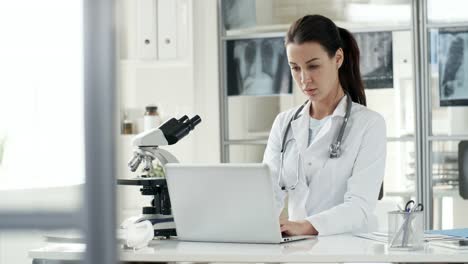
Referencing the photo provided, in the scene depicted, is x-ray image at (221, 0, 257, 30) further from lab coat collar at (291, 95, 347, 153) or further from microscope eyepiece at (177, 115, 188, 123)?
microscope eyepiece at (177, 115, 188, 123)

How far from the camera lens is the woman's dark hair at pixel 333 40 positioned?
2.85 meters

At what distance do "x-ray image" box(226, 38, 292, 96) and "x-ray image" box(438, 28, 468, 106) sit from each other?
95cm

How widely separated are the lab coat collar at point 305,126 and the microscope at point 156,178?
18.5 inches

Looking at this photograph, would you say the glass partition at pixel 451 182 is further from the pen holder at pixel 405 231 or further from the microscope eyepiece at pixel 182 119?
the pen holder at pixel 405 231

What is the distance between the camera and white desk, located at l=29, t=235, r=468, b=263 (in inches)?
83.6

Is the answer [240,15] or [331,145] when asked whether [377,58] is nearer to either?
[240,15]

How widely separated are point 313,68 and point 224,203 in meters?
0.69

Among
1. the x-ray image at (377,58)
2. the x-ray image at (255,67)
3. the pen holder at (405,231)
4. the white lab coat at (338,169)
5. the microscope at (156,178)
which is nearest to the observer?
the pen holder at (405,231)

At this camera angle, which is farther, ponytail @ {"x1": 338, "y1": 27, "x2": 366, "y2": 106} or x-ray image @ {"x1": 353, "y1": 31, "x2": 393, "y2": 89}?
x-ray image @ {"x1": 353, "y1": 31, "x2": 393, "y2": 89}

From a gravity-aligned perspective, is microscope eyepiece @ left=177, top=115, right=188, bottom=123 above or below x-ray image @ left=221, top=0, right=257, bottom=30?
below

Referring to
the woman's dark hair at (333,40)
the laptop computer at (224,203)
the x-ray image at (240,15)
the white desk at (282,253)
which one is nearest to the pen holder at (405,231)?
the white desk at (282,253)

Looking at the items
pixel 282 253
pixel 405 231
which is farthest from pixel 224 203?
pixel 405 231

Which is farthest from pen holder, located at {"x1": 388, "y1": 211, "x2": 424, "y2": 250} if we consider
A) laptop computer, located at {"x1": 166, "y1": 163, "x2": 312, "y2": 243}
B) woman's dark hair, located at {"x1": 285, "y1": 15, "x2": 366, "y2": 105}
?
woman's dark hair, located at {"x1": 285, "y1": 15, "x2": 366, "y2": 105}

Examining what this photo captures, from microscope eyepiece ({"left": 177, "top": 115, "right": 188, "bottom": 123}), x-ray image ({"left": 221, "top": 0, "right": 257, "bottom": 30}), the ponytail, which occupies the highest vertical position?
x-ray image ({"left": 221, "top": 0, "right": 257, "bottom": 30})
